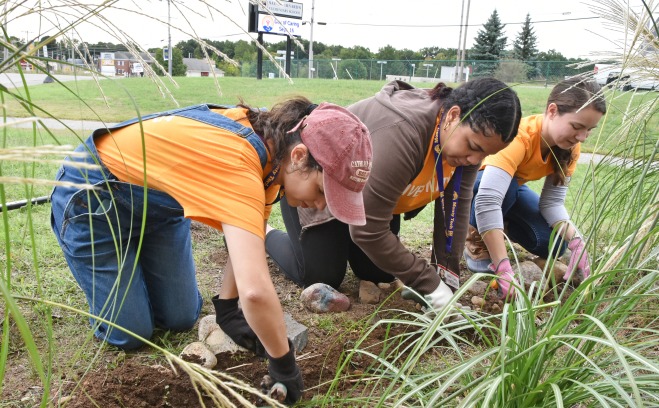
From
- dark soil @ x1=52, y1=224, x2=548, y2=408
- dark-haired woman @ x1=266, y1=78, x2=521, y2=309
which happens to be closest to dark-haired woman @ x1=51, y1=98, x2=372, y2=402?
dark soil @ x1=52, y1=224, x2=548, y2=408

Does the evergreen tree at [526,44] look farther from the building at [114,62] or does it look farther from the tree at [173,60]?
the building at [114,62]

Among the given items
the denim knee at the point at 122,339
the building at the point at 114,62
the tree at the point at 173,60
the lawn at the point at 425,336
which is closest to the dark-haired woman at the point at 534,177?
the lawn at the point at 425,336

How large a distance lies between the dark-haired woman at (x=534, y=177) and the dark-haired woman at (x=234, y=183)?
1.12 meters

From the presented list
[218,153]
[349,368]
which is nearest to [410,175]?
[349,368]

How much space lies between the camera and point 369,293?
278 centimetres

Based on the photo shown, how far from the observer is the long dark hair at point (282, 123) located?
1.70 metres

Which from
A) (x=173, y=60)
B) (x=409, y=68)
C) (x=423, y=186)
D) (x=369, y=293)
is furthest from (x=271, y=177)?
(x=409, y=68)

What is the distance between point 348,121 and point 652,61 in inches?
36.0

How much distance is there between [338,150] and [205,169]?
393mm

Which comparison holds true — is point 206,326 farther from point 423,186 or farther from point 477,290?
point 477,290

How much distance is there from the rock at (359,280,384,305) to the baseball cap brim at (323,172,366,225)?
1.05m

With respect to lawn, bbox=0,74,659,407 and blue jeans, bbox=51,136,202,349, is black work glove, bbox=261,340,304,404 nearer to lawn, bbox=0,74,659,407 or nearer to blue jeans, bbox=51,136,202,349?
lawn, bbox=0,74,659,407

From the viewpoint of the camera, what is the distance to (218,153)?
1.61m

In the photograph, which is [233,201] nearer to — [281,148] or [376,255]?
[281,148]
